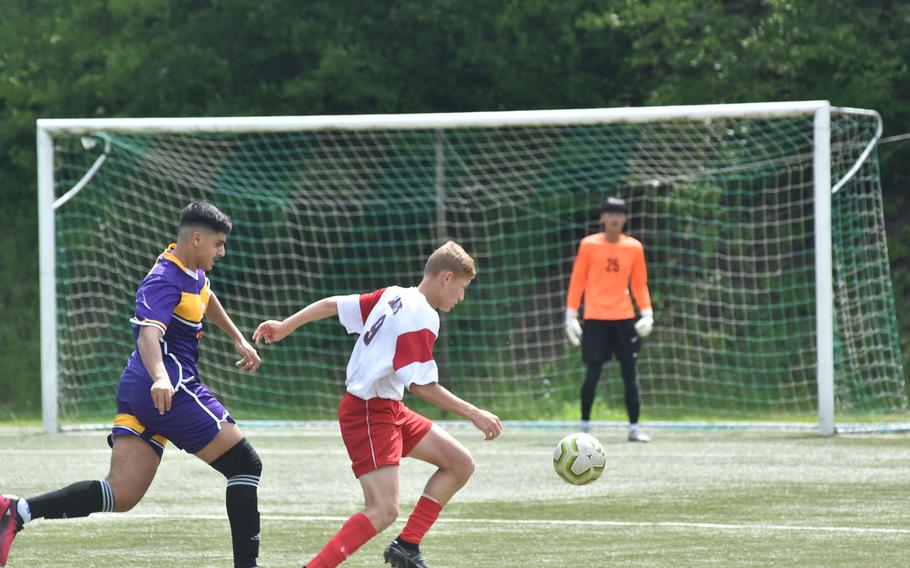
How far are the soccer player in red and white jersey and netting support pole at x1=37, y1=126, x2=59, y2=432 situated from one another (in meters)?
7.64

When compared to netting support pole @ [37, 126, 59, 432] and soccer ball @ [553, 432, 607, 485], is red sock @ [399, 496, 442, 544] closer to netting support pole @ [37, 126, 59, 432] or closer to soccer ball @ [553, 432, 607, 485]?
soccer ball @ [553, 432, 607, 485]

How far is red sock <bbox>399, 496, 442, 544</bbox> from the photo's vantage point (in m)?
6.04

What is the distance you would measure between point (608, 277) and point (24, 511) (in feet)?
22.1

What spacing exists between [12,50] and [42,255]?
1084 cm

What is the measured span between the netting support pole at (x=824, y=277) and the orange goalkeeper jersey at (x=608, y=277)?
143 cm

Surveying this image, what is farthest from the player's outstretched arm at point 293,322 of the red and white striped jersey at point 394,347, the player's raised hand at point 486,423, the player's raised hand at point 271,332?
the player's raised hand at point 486,423

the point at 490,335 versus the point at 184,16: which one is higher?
the point at 184,16

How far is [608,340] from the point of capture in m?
12.0

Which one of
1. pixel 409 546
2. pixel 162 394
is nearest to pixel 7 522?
pixel 162 394

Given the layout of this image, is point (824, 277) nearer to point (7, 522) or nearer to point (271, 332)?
point (271, 332)

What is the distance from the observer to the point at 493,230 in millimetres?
18266

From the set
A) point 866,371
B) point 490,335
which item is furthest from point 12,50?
point 866,371

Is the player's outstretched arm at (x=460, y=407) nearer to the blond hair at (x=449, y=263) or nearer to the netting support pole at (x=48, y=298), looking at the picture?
the blond hair at (x=449, y=263)

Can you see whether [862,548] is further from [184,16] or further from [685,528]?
[184,16]
